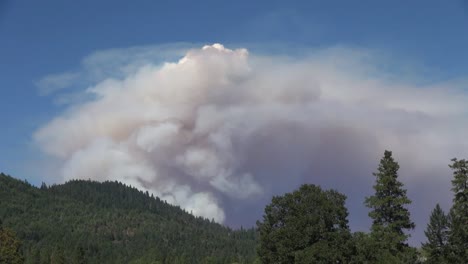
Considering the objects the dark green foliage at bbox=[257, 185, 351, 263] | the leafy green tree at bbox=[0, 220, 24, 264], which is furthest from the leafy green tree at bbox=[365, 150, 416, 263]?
the leafy green tree at bbox=[0, 220, 24, 264]

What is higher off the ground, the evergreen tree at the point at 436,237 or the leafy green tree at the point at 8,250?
the leafy green tree at the point at 8,250

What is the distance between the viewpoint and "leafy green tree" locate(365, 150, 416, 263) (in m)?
83.7

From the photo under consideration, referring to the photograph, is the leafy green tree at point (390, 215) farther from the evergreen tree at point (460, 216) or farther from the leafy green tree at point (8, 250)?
the leafy green tree at point (8, 250)

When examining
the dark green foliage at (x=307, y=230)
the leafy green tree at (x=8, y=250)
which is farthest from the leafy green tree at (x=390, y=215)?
the leafy green tree at (x=8, y=250)

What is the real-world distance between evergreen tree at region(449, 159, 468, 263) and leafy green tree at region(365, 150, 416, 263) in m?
6.33

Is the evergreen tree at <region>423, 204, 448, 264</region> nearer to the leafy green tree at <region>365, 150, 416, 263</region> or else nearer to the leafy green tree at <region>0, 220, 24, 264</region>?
the leafy green tree at <region>365, 150, 416, 263</region>

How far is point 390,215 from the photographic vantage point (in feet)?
282

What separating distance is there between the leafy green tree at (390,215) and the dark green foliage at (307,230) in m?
6.06

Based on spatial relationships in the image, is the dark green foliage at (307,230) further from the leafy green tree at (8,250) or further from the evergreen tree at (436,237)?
the leafy green tree at (8,250)

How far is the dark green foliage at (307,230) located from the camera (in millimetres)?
87125

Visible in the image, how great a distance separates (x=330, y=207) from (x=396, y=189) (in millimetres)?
10626

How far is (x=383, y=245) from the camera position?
275 ft

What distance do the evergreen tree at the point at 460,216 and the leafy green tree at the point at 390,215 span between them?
6.33 metres

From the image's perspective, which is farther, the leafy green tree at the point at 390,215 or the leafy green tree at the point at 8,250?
the leafy green tree at the point at 8,250
